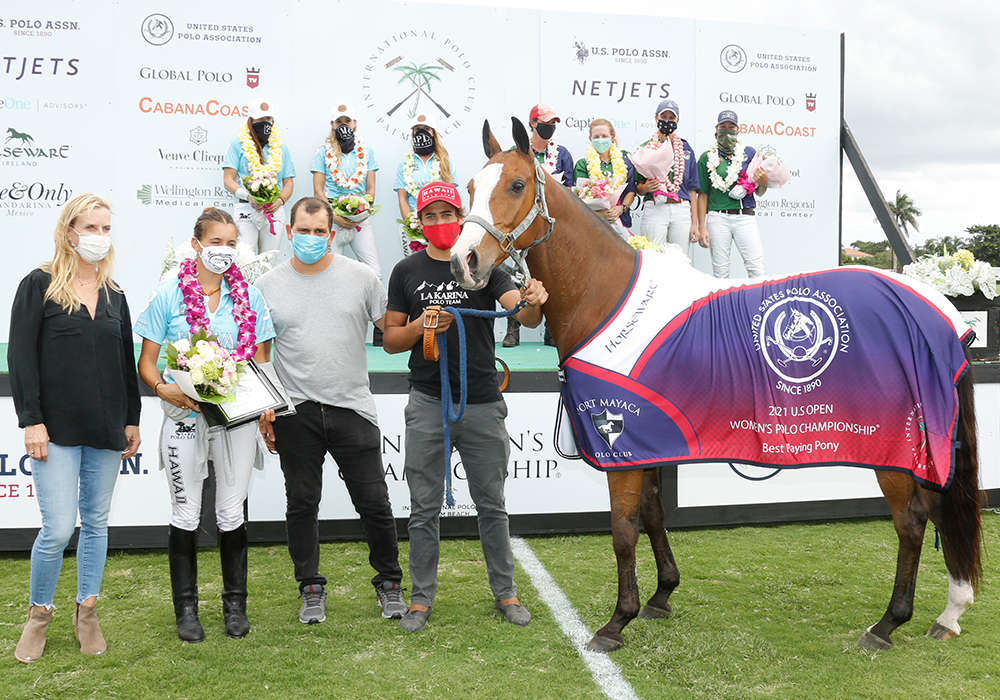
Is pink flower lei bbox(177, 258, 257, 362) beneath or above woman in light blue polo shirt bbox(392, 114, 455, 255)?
beneath

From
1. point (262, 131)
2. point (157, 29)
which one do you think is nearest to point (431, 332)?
point (262, 131)

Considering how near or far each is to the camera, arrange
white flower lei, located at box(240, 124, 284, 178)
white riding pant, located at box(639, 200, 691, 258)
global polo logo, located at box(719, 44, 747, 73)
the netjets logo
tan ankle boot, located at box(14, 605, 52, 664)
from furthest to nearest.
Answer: global polo logo, located at box(719, 44, 747, 73) < the netjets logo < white riding pant, located at box(639, 200, 691, 258) < white flower lei, located at box(240, 124, 284, 178) < tan ankle boot, located at box(14, 605, 52, 664)

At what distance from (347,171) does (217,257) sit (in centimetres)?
536

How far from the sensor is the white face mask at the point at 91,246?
138 inches

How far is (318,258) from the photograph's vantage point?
13.0 ft

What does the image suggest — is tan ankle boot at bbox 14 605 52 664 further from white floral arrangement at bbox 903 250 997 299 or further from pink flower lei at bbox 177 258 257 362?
white floral arrangement at bbox 903 250 997 299

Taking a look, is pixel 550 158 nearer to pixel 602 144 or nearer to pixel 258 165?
pixel 602 144

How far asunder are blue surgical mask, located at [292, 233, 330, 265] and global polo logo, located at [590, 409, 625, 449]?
1.54m

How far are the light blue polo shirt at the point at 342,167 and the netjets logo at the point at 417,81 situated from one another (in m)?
0.79

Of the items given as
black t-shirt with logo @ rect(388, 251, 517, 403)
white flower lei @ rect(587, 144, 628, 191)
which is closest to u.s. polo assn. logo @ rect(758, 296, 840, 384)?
black t-shirt with logo @ rect(388, 251, 517, 403)

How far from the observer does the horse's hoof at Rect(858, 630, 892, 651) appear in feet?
12.4

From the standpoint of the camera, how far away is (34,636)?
11.9ft

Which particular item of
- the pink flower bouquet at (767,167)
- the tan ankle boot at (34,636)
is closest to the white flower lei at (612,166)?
the pink flower bouquet at (767,167)

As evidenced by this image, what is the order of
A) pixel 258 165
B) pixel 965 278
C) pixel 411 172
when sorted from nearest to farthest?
pixel 965 278, pixel 258 165, pixel 411 172
